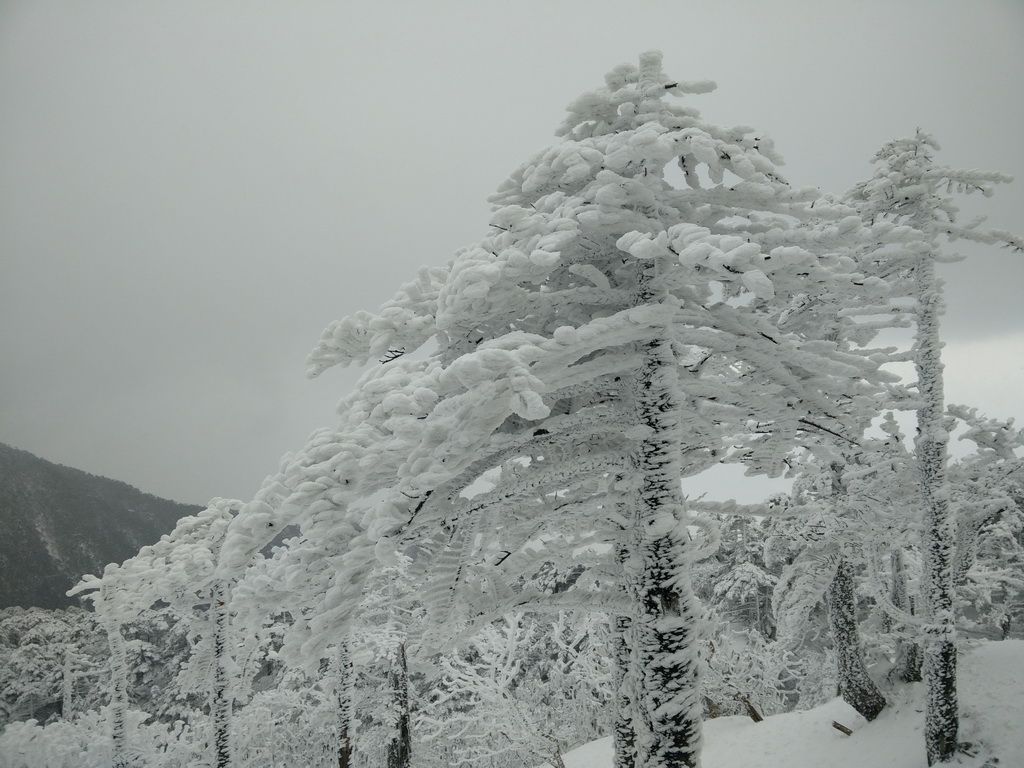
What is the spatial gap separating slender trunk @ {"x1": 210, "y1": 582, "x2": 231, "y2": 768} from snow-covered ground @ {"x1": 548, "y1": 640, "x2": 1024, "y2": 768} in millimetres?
9972

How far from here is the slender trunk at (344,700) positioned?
1297 centimetres

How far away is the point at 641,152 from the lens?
10.5 ft

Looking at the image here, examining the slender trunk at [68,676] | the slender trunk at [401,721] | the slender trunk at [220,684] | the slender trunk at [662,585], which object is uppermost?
the slender trunk at [662,585]

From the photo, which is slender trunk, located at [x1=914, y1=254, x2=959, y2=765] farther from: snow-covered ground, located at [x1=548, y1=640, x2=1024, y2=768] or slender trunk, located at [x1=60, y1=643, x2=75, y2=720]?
slender trunk, located at [x1=60, y1=643, x2=75, y2=720]

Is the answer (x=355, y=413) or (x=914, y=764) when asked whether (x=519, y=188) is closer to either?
(x=355, y=413)

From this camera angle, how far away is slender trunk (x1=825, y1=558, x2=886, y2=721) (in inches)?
478

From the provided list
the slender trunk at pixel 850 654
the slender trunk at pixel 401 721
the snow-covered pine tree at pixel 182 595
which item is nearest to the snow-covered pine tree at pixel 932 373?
the slender trunk at pixel 850 654

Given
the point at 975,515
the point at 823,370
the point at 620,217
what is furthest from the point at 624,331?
the point at 975,515

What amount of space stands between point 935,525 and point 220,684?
16.3m

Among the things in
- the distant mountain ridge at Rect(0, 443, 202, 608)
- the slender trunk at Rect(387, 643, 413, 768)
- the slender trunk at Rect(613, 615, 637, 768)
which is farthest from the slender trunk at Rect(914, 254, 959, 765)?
the distant mountain ridge at Rect(0, 443, 202, 608)

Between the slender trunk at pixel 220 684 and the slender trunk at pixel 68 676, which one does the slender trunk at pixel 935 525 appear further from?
the slender trunk at pixel 68 676

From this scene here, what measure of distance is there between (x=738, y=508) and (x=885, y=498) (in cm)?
891

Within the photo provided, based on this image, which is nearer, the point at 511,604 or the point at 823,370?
the point at 823,370

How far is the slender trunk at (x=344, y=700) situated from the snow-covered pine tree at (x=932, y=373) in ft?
43.8
